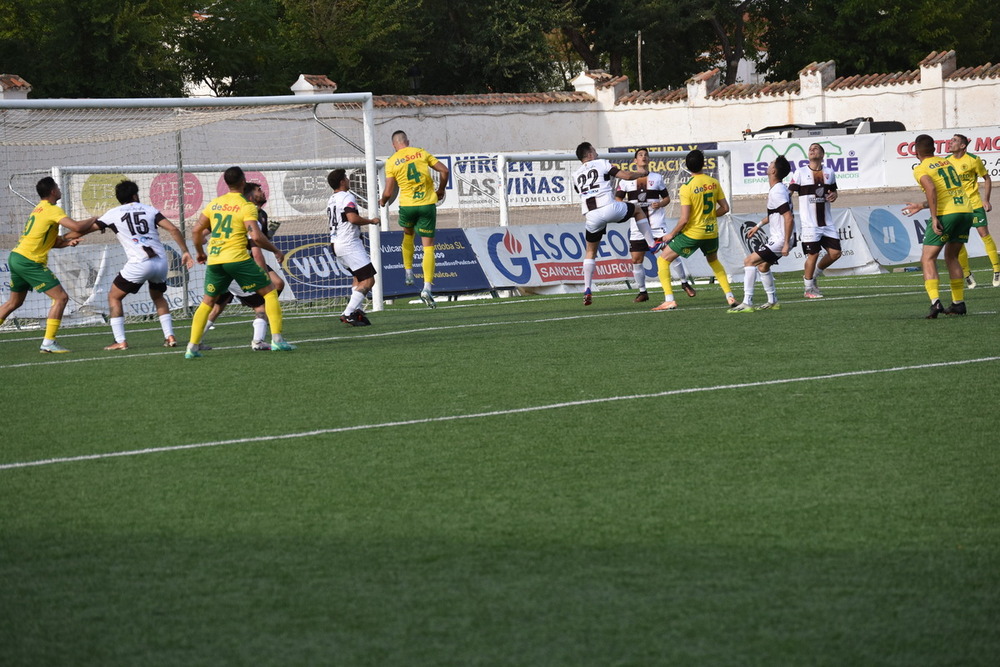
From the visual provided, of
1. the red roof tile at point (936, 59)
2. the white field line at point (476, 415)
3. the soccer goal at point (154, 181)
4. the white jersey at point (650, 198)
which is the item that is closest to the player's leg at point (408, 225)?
the soccer goal at point (154, 181)

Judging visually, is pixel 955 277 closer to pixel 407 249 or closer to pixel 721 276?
pixel 721 276

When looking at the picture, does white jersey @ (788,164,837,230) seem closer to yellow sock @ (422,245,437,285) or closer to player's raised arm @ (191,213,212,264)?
yellow sock @ (422,245,437,285)

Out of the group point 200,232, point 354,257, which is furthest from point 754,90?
point 200,232

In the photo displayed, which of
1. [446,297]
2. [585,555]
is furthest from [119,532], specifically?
[446,297]

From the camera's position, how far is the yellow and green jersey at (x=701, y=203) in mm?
15617

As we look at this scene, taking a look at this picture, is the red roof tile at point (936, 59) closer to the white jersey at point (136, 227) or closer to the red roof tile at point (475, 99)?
the red roof tile at point (475, 99)

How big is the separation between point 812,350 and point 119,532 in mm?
6902

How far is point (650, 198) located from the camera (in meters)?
18.2

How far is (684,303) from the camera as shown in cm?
1727

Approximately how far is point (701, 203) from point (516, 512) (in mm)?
10563

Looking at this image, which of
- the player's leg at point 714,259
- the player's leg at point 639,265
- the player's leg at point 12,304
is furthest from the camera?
the player's leg at point 639,265

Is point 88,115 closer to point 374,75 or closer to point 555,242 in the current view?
point 555,242

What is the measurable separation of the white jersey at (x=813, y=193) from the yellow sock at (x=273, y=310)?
778 cm

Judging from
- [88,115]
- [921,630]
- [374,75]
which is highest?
[374,75]
